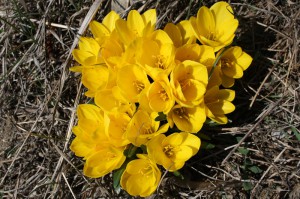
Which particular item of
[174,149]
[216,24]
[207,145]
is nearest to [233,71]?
[216,24]

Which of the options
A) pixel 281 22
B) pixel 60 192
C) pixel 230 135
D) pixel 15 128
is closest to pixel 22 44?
pixel 15 128

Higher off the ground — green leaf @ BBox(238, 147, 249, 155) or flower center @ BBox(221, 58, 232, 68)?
flower center @ BBox(221, 58, 232, 68)

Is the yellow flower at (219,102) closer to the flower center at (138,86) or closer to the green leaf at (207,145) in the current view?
the green leaf at (207,145)

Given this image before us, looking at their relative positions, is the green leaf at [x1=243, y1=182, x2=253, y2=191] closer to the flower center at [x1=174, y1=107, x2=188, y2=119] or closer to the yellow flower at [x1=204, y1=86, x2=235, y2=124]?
the yellow flower at [x1=204, y1=86, x2=235, y2=124]

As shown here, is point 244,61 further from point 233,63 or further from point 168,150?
point 168,150

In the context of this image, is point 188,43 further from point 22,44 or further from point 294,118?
point 22,44

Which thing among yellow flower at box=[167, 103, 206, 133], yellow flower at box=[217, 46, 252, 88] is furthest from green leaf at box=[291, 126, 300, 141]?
yellow flower at box=[167, 103, 206, 133]
